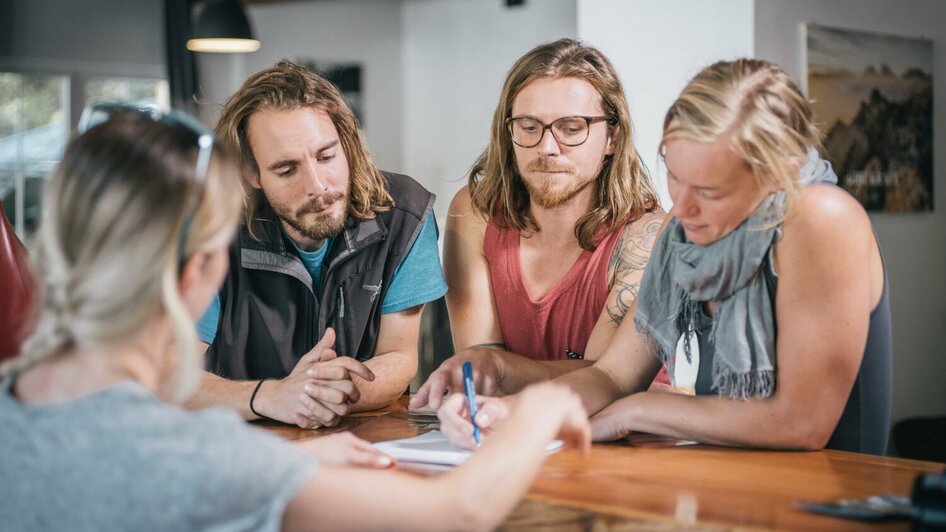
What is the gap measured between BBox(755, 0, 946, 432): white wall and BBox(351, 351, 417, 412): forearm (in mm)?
2926

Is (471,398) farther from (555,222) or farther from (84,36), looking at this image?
(84,36)

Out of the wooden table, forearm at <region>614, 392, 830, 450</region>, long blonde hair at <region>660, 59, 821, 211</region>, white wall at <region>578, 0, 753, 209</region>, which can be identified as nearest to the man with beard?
forearm at <region>614, 392, 830, 450</region>

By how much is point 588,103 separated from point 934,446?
2851mm

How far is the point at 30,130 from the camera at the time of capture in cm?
735

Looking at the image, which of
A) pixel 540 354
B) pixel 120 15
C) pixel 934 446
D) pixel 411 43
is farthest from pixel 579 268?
pixel 411 43

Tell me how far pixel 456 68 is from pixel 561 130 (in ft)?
21.3

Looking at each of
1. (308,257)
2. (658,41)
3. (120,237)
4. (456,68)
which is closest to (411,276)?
(308,257)

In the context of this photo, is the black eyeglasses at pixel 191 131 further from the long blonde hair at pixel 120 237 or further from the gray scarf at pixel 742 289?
the gray scarf at pixel 742 289

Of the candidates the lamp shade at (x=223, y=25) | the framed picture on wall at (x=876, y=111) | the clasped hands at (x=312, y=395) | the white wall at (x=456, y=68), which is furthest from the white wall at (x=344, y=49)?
the clasped hands at (x=312, y=395)

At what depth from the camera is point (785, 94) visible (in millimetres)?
1761

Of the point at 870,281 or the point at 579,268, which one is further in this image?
the point at 579,268

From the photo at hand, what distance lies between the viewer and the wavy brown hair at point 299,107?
8.23 feet

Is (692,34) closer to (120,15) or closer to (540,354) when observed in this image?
(540,354)

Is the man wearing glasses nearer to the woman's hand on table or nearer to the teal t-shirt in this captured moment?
the teal t-shirt
